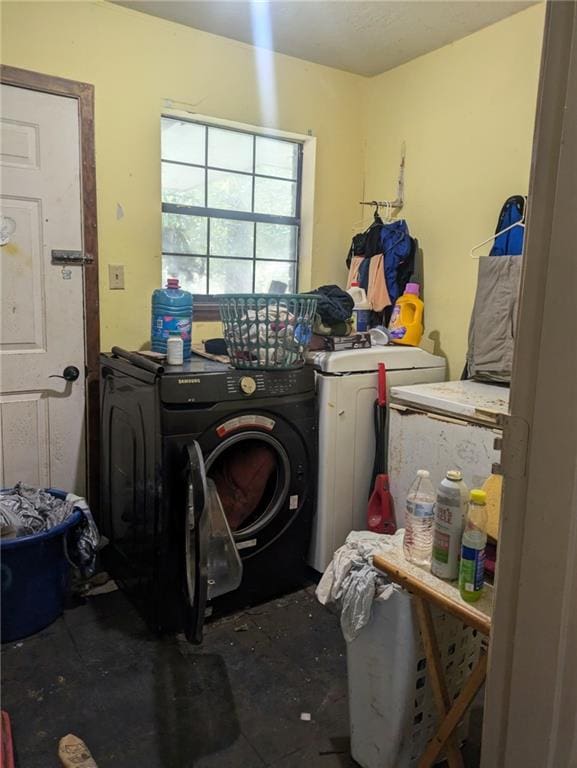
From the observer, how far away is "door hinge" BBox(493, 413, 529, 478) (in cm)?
70

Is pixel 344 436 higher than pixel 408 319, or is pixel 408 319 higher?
pixel 408 319

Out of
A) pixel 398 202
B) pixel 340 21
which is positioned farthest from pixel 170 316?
pixel 340 21

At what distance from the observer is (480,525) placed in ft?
3.86

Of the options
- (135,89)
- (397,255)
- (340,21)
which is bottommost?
(397,255)

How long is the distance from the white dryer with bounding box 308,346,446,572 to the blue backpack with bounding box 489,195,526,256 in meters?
0.62

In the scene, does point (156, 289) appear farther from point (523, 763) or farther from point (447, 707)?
point (523, 763)

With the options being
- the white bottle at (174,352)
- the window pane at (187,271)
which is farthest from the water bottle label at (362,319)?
the white bottle at (174,352)

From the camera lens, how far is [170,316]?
7.96 ft

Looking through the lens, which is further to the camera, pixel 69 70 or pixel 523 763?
pixel 69 70

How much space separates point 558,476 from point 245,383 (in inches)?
59.9

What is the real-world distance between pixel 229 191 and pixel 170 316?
871mm

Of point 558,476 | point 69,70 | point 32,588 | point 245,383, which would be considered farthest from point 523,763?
point 69,70

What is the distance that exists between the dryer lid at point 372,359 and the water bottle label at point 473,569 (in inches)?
49.2

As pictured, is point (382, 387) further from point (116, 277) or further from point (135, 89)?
point (135, 89)
